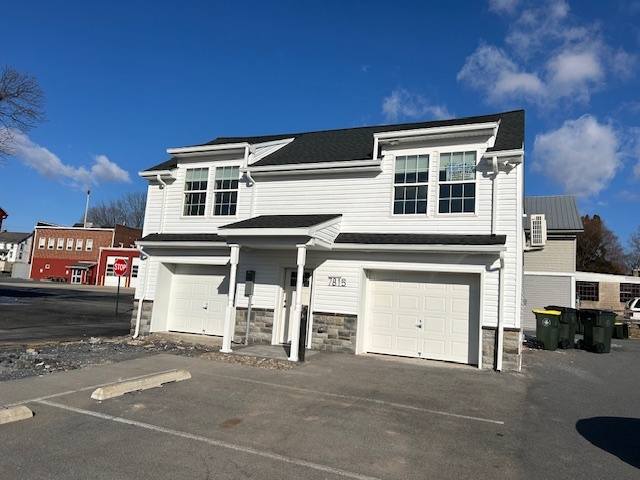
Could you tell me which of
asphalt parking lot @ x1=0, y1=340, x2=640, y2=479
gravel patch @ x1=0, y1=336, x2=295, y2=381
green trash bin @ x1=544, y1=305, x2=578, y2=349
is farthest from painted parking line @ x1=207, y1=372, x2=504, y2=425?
green trash bin @ x1=544, y1=305, x2=578, y2=349

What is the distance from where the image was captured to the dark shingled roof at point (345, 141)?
11467 mm

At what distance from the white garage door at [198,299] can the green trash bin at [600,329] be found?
1225cm

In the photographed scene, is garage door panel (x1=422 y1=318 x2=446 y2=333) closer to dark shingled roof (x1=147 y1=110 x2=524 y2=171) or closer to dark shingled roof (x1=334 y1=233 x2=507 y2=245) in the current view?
dark shingled roof (x1=334 y1=233 x2=507 y2=245)

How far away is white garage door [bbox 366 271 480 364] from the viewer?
1041cm

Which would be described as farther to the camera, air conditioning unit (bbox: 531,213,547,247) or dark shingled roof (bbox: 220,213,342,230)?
air conditioning unit (bbox: 531,213,547,247)

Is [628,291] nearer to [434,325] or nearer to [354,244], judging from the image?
[434,325]

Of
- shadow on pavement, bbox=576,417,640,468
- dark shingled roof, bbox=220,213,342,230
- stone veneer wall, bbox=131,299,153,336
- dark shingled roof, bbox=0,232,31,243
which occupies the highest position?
dark shingled roof, bbox=0,232,31,243

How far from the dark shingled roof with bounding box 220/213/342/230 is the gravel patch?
10.6ft

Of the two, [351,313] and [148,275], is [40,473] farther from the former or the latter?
[148,275]

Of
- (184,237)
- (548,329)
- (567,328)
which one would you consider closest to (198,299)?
(184,237)

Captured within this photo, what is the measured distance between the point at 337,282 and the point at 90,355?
6.11 m

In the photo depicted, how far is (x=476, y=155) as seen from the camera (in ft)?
34.9

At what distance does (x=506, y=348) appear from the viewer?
973 centimetres

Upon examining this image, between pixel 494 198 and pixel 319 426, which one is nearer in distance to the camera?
pixel 319 426
